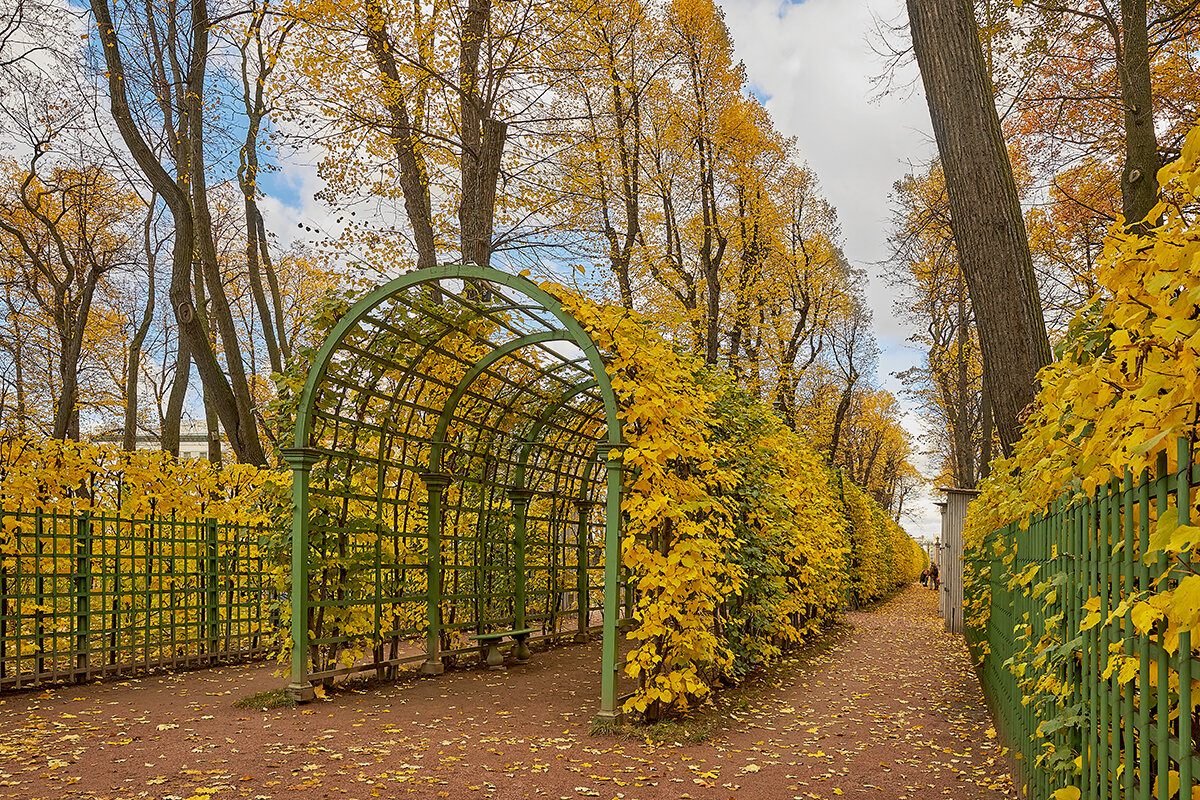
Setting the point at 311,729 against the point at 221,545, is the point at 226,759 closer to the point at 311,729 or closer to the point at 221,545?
the point at 311,729

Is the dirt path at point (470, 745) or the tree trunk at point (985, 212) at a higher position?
the tree trunk at point (985, 212)

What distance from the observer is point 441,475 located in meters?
8.04

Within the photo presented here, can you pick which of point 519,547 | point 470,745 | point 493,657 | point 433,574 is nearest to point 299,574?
point 433,574

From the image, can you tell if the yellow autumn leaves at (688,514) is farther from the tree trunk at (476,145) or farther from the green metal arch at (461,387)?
the tree trunk at (476,145)

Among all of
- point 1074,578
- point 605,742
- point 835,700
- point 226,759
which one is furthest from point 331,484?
point 1074,578

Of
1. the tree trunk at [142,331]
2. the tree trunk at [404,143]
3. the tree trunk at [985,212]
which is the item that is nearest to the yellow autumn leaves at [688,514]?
the tree trunk at [985,212]

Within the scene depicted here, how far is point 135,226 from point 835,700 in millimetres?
17141

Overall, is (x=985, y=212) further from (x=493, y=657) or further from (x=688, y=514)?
(x=493, y=657)

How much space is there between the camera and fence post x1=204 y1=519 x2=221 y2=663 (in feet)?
27.1

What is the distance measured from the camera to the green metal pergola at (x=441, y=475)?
644cm

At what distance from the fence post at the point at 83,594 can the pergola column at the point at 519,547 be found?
425 cm

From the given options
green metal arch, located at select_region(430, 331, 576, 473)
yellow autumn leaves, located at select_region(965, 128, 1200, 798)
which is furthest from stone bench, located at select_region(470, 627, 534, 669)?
yellow autumn leaves, located at select_region(965, 128, 1200, 798)

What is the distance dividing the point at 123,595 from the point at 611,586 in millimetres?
4850

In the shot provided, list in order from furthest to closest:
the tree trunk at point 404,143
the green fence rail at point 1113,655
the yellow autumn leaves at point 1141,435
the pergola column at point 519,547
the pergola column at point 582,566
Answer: the pergola column at point 582,566, the tree trunk at point 404,143, the pergola column at point 519,547, the green fence rail at point 1113,655, the yellow autumn leaves at point 1141,435
